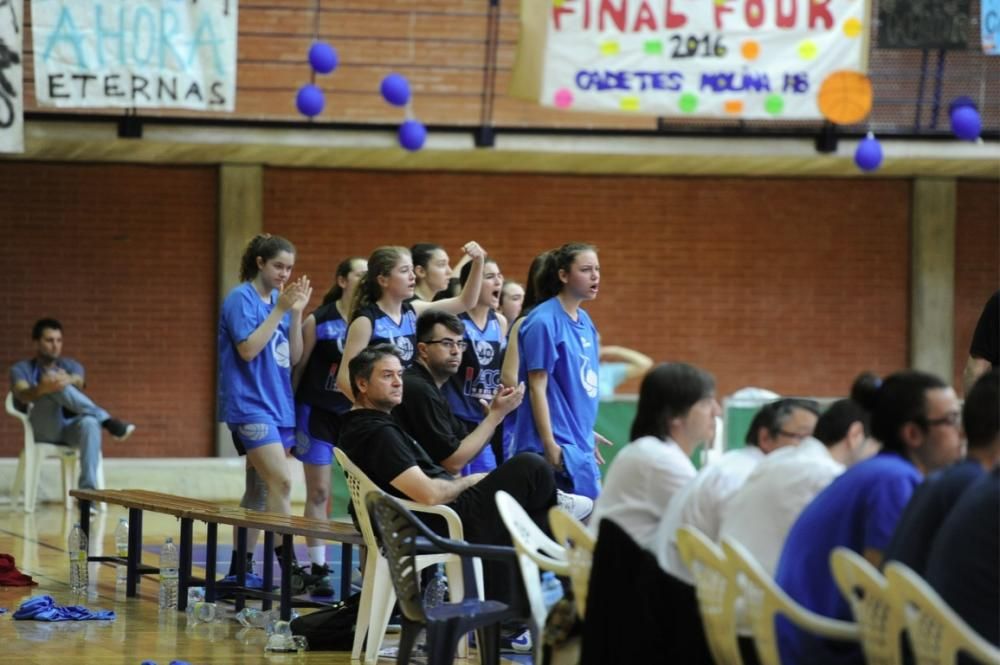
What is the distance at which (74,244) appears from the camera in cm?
1673

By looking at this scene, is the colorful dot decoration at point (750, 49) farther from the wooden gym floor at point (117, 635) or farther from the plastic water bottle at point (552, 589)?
the plastic water bottle at point (552, 589)

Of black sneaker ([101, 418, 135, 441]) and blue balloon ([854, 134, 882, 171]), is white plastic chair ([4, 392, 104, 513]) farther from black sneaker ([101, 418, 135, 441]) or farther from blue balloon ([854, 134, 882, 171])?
blue balloon ([854, 134, 882, 171])

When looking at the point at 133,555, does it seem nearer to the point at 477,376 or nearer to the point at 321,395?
the point at 321,395

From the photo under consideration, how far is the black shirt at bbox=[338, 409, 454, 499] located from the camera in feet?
23.5

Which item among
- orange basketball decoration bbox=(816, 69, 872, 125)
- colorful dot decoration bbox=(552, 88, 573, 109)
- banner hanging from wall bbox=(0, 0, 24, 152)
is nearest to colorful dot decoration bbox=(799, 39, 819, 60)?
orange basketball decoration bbox=(816, 69, 872, 125)

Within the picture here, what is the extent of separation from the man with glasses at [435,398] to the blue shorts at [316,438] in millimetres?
1814

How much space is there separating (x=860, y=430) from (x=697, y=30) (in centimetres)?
828

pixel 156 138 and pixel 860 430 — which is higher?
pixel 156 138

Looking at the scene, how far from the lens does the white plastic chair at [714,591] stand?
4.33 metres

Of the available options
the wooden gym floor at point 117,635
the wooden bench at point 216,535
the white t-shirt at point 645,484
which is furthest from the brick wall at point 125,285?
the white t-shirt at point 645,484

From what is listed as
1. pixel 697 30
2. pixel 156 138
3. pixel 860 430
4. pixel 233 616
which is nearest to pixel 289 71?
pixel 156 138

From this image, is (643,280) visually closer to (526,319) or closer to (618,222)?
(618,222)

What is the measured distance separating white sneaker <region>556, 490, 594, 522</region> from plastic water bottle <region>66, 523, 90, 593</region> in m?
3.18

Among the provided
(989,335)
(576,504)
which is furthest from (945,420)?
(576,504)
